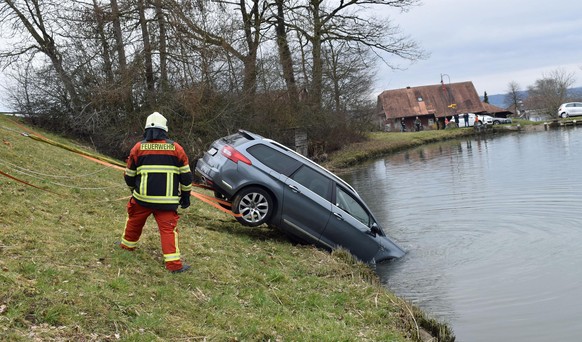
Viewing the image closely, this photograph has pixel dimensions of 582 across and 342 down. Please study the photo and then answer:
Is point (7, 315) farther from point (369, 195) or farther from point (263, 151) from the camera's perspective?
point (369, 195)

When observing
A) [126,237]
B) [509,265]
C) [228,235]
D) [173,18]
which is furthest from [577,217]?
[173,18]

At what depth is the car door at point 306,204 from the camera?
10273 millimetres

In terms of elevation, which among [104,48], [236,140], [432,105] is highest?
[104,48]

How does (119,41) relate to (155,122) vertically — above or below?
above

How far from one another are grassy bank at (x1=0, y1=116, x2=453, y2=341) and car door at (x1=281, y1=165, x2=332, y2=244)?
36 cm

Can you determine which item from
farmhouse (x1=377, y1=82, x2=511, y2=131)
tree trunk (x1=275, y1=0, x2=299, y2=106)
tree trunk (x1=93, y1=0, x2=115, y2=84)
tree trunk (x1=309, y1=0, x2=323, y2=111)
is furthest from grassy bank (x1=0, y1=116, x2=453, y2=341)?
farmhouse (x1=377, y1=82, x2=511, y2=131)

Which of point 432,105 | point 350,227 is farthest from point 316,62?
point 432,105

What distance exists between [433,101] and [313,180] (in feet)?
244

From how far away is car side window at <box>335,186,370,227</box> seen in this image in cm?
1070

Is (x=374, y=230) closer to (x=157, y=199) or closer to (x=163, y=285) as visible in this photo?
(x=157, y=199)

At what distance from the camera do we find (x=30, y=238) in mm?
7031

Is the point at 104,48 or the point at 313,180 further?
the point at 104,48

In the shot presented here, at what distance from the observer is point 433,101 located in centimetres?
8150

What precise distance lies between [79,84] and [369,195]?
12.7 metres
